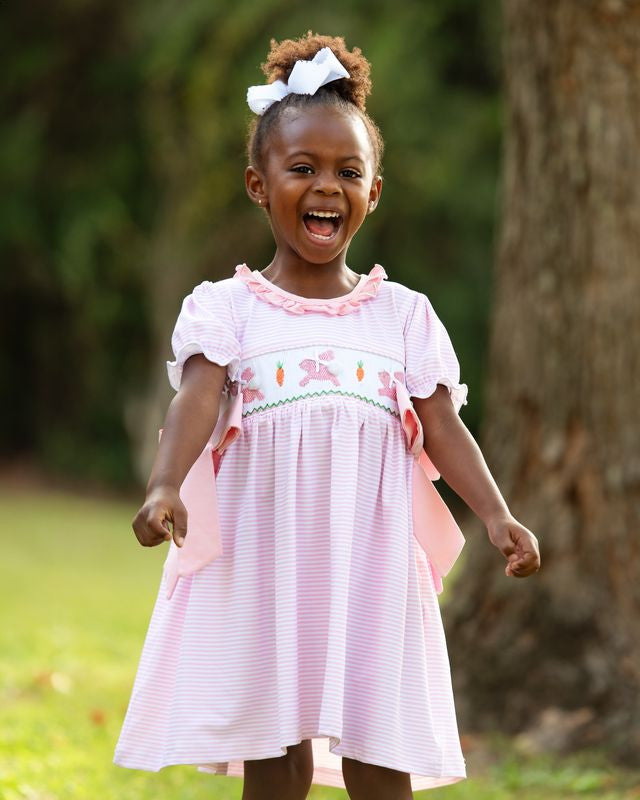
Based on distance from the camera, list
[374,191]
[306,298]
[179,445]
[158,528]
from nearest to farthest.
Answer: [158,528] < [179,445] < [306,298] < [374,191]

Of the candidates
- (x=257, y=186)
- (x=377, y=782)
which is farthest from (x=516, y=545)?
(x=257, y=186)

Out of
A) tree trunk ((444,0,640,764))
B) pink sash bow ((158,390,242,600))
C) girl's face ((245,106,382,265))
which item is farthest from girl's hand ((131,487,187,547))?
tree trunk ((444,0,640,764))

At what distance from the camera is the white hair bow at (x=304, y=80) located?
2.80 m

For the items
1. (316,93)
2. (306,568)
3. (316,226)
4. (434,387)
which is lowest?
(306,568)

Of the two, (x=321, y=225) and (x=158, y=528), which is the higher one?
(x=321, y=225)

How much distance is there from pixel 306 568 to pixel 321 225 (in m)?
0.69

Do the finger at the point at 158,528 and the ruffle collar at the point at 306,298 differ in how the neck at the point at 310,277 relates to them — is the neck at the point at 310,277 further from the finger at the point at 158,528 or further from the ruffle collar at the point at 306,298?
the finger at the point at 158,528

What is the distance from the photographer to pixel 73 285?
1336 cm

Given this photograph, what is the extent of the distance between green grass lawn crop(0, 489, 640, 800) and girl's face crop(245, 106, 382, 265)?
66.1 inches

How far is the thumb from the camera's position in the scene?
251cm

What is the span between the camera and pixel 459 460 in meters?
2.81

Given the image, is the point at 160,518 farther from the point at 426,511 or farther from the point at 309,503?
the point at 426,511

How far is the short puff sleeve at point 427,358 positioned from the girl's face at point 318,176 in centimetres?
23

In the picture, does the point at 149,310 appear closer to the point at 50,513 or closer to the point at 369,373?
the point at 50,513
